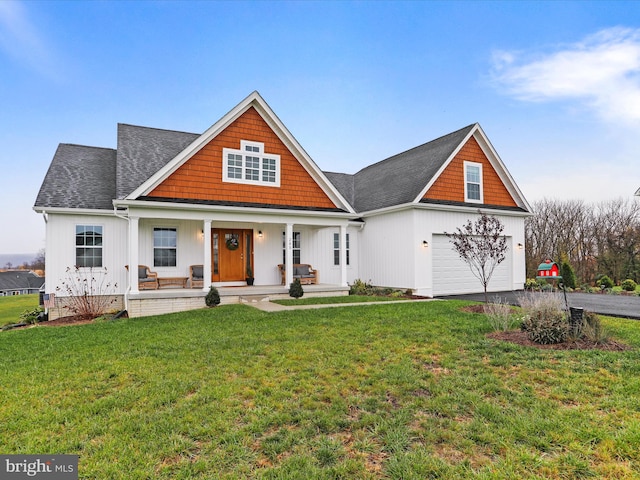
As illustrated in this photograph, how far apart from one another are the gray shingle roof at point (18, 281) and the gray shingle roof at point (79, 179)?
61.7 meters

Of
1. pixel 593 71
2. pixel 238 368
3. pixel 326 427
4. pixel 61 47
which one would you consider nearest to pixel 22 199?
pixel 61 47

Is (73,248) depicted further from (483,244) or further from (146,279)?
(483,244)

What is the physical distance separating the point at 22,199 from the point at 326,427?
105 feet

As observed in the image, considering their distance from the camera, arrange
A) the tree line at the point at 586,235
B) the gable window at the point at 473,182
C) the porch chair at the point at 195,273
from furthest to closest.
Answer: the tree line at the point at 586,235, the gable window at the point at 473,182, the porch chair at the point at 195,273

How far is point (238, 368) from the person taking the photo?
5266 mm

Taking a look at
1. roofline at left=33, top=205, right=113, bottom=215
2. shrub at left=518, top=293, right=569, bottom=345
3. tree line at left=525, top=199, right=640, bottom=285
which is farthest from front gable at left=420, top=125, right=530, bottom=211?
roofline at left=33, top=205, right=113, bottom=215

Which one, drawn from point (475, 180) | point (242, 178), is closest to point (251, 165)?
point (242, 178)

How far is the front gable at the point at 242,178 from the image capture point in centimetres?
1195

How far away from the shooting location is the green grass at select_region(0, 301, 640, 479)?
2.96m

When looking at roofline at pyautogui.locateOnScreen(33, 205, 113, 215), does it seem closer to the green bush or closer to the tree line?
the green bush

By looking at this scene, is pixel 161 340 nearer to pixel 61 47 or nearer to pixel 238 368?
pixel 238 368

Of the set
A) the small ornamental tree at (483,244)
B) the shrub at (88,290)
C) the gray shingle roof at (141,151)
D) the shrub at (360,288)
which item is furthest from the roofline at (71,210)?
the small ornamental tree at (483,244)

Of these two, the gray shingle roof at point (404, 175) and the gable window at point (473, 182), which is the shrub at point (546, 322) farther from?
the gable window at point (473, 182)

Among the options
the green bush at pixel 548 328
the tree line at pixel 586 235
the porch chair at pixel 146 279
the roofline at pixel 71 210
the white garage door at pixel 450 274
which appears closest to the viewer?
the green bush at pixel 548 328
